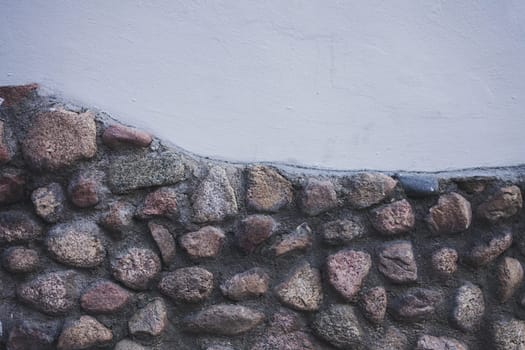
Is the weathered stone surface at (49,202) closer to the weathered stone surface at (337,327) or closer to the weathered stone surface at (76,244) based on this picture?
the weathered stone surface at (76,244)

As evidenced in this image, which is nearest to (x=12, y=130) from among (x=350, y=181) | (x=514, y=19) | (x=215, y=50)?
(x=215, y=50)

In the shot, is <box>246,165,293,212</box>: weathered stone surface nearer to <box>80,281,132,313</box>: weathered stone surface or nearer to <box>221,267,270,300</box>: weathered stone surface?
<box>221,267,270,300</box>: weathered stone surface

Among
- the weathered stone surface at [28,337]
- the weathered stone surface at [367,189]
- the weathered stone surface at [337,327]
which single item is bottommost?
the weathered stone surface at [28,337]

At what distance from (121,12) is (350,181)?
0.69 m

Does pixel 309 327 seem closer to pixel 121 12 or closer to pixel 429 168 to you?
pixel 429 168

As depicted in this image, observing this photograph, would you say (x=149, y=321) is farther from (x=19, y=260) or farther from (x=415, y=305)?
(x=415, y=305)

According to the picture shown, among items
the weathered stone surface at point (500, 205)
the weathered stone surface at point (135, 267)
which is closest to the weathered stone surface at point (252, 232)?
the weathered stone surface at point (135, 267)

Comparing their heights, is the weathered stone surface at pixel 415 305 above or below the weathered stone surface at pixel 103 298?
above

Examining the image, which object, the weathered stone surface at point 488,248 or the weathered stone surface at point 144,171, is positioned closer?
the weathered stone surface at point 144,171

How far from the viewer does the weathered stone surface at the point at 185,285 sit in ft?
4.90

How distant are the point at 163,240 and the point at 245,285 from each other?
22 cm

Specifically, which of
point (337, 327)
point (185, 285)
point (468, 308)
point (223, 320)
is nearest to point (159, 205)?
point (185, 285)

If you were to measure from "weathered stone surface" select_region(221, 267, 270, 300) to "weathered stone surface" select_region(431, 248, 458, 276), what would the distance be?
44 cm

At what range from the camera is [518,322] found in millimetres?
1640
